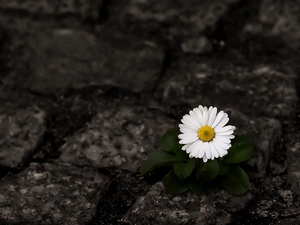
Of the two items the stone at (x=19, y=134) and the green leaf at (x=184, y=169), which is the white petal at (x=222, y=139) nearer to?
the green leaf at (x=184, y=169)

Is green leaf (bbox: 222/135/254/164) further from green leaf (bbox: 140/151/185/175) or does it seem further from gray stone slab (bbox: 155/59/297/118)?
gray stone slab (bbox: 155/59/297/118)

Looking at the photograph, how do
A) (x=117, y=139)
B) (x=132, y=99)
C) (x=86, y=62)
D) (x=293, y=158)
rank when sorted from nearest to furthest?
(x=293, y=158) → (x=117, y=139) → (x=132, y=99) → (x=86, y=62)

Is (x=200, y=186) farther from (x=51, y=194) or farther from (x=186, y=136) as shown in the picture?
(x=51, y=194)

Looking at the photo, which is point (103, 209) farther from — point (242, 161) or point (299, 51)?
point (299, 51)

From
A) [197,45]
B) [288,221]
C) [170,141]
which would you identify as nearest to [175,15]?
[197,45]

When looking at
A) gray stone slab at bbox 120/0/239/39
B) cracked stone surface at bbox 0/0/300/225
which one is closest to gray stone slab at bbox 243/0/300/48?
cracked stone surface at bbox 0/0/300/225

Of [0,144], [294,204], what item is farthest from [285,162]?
[0,144]

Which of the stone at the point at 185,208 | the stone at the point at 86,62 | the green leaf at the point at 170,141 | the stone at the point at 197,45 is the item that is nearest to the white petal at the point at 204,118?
the green leaf at the point at 170,141
